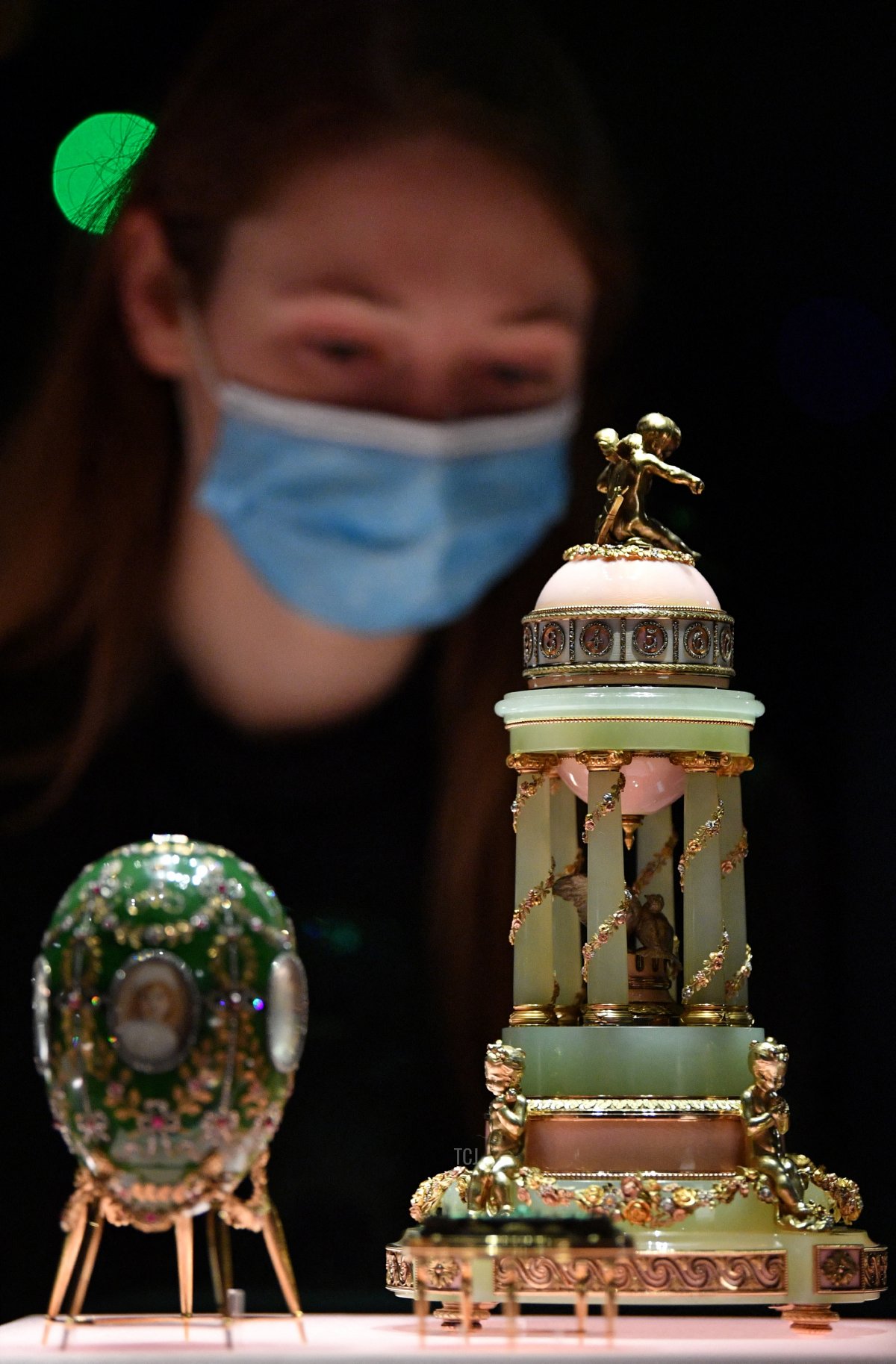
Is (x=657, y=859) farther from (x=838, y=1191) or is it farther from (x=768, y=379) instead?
(x=768, y=379)

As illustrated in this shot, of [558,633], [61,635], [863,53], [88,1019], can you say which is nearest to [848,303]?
[863,53]

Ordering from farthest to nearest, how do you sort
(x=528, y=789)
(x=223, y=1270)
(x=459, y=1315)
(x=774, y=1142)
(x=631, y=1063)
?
(x=528, y=789)
(x=631, y=1063)
(x=774, y=1142)
(x=459, y=1315)
(x=223, y=1270)

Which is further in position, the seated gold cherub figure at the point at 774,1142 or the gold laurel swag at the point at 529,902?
the gold laurel swag at the point at 529,902

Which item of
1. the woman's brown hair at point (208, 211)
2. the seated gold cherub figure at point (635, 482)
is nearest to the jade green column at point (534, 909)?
the seated gold cherub figure at point (635, 482)

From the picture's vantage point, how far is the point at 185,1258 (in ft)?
26.9

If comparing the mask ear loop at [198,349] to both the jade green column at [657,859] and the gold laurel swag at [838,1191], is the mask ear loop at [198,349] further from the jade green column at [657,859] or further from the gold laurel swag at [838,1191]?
the gold laurel swag at [838,1191]

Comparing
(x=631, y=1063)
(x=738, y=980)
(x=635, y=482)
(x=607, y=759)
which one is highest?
(x=635, y=482)

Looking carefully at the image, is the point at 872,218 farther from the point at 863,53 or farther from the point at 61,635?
the point at 61,635

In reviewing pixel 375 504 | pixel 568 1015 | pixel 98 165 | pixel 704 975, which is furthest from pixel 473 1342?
pixel 98 165

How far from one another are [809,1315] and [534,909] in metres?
1.62

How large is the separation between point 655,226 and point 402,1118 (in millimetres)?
3693

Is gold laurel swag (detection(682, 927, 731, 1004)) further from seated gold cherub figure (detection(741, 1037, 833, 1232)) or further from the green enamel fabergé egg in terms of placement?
the green enamel fabergé egg

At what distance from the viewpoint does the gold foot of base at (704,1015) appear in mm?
9023

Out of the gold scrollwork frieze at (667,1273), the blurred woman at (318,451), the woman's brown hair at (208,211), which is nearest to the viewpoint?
the gold scrollwork frieze at (667,1273)
